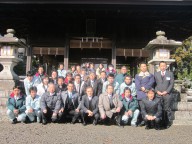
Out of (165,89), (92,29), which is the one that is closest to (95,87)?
(165,89)

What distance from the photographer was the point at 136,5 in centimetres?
964

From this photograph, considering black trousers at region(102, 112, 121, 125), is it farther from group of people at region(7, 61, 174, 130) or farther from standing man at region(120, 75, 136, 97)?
standing man at region(120, 75, 136, 97)

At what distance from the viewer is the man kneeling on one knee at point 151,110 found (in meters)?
6.62

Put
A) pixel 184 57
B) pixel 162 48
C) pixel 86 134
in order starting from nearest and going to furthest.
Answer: pixel 86 134 → pixel 162 48 → pixel 184 57

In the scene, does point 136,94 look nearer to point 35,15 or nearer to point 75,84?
point 75,84

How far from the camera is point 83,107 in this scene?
6957 mm

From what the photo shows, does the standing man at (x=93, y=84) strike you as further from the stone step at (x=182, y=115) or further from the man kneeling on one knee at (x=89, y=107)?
the stone step at (x=182, y=115)

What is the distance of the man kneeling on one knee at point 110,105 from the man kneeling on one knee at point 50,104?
1103 millimetres

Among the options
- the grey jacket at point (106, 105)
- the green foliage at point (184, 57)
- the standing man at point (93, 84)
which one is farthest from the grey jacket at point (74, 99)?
the green foliage at point (184, 57)

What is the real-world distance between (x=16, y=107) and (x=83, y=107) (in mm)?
1778

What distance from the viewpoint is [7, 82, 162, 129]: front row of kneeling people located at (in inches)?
268

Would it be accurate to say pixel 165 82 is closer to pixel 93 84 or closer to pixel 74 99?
pixel 93 84

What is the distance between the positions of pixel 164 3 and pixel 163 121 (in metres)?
4.36

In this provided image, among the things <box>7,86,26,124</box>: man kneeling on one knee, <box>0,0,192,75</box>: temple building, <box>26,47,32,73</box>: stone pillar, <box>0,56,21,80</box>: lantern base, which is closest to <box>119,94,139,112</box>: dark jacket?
<box>7,86,26,124</box>: man kneeling on one knee
